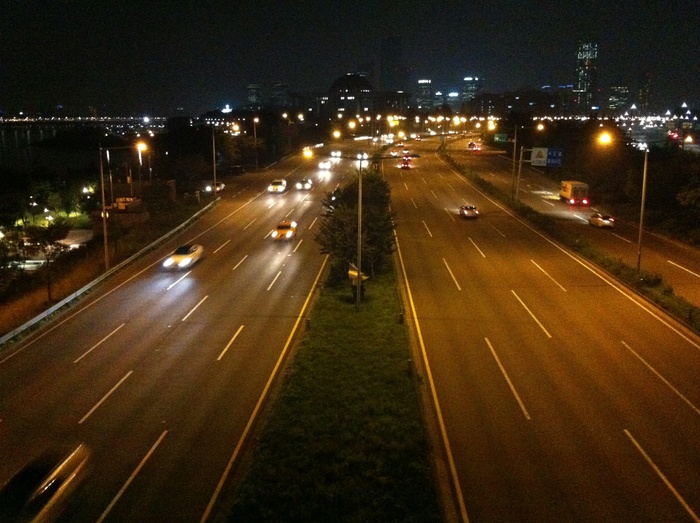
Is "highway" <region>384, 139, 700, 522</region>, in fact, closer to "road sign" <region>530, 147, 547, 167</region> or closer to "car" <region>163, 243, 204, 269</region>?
"car" <region>163, 243, 204, 269</region>

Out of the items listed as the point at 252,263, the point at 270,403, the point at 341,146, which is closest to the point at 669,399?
the point at 270,403

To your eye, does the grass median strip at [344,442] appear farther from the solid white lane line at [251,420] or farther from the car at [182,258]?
the car at [182,258]

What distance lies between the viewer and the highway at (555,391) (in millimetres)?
13352

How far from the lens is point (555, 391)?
18.7m

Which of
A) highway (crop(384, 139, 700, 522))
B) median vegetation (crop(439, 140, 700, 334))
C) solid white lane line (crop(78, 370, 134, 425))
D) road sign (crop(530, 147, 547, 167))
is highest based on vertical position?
road sign (crop(530, 147, 547, 167))

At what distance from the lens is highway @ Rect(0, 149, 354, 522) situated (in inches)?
546

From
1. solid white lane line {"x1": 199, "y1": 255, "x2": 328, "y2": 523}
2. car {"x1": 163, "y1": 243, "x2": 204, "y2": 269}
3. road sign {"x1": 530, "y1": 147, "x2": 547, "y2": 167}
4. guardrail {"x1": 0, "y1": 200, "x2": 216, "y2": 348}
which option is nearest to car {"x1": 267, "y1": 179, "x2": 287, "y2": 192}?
guardrail {"x1": 0, "y1": 200, "x2": 216, "y2": 348}

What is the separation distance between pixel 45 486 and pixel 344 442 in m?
5.99

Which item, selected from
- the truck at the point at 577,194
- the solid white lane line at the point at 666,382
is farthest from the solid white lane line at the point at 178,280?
the truck at the point at 577,194

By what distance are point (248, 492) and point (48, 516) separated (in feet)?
11.3

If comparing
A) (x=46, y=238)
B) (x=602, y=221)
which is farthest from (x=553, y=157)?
(x=46, y=238)

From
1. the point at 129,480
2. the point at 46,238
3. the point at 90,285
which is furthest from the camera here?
the point at 46,238

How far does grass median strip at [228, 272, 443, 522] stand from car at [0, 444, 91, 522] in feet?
10.1

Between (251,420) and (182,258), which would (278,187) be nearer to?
(182,258)
